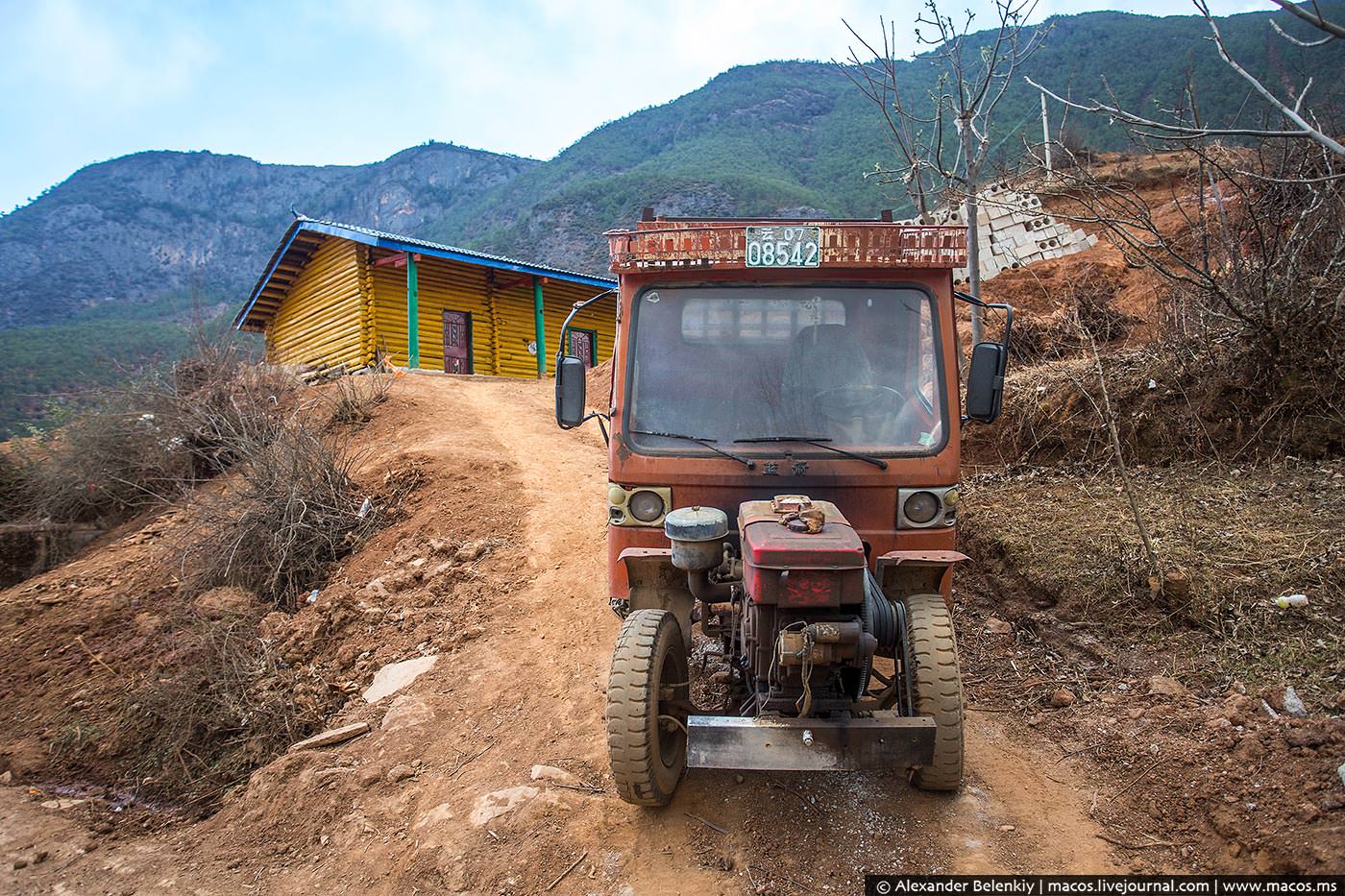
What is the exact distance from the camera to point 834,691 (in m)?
3.07

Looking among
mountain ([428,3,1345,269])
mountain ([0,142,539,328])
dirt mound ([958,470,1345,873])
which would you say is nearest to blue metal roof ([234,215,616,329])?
mountain ([428,3,1345,269])

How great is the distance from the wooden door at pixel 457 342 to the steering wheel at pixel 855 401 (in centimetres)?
1668

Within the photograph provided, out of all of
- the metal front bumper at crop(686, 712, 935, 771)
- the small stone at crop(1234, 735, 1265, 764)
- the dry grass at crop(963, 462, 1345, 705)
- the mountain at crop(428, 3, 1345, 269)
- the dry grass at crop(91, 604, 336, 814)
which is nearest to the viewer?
the metal front bumper at crop(686, 712, 935, 771)

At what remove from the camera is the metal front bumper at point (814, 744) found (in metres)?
2.83

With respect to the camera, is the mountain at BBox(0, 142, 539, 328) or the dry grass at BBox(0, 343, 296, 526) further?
the mountain at BBox(0, 142, 539, 328)

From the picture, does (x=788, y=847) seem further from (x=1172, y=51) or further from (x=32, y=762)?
(x=1172, y=51)

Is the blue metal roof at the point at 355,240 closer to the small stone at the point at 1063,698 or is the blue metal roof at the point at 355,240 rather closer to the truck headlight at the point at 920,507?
the truck headlight at the point at 920,507

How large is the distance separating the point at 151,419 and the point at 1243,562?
12.8 meters

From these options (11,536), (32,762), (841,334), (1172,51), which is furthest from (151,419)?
(1172,51)

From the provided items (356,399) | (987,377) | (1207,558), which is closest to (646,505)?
(987,377)

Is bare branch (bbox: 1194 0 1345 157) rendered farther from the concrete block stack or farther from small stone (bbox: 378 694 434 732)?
the concrete block stack

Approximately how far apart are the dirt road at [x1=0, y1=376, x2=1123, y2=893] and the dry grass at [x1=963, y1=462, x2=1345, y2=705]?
1110 mm

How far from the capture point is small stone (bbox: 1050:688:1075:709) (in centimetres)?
407

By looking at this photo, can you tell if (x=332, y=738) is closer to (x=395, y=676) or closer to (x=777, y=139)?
(x=395, y=676)
